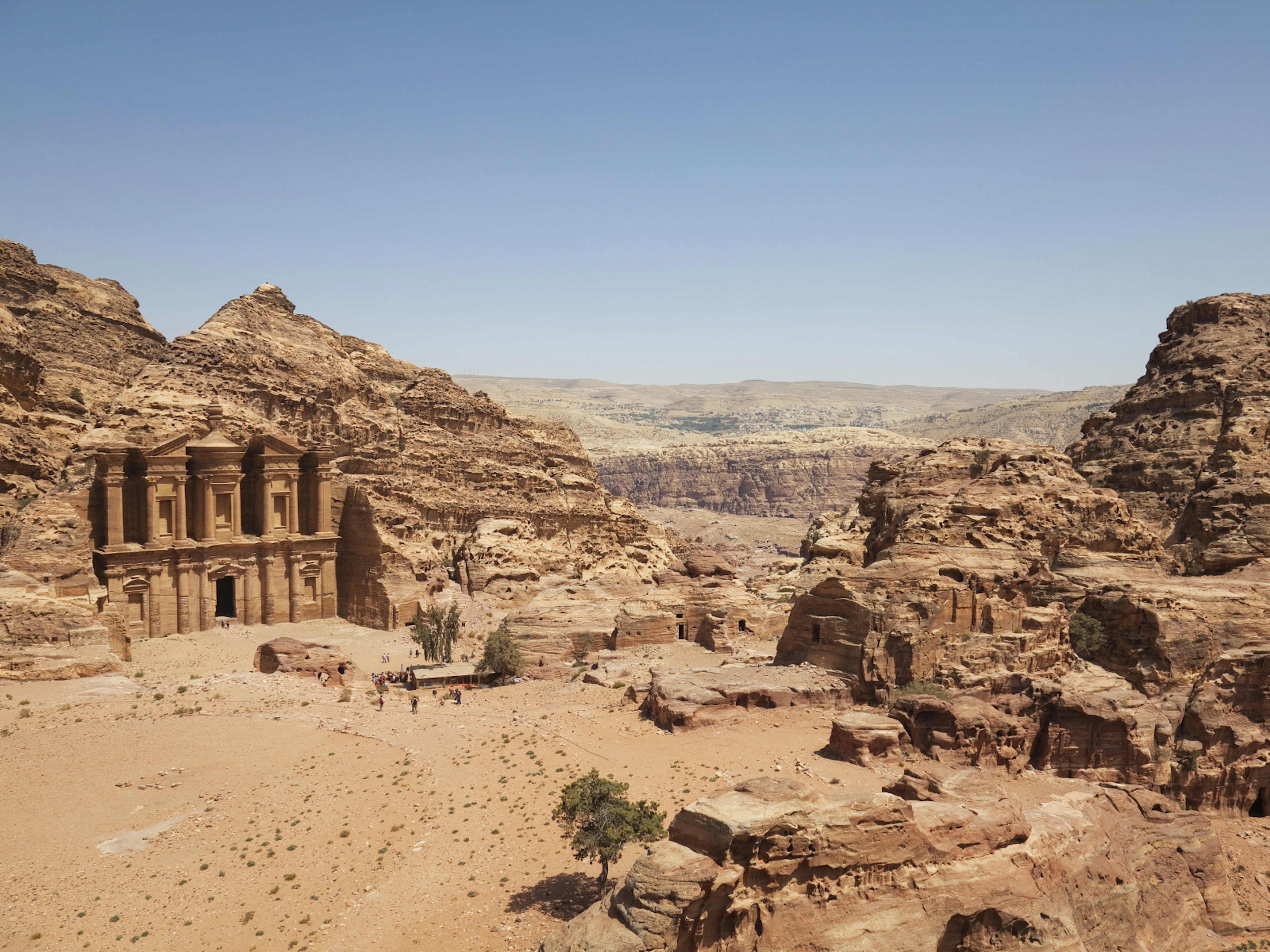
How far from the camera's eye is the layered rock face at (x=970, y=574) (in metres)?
26.1

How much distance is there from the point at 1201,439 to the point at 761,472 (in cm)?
12501

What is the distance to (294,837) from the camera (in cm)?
2002

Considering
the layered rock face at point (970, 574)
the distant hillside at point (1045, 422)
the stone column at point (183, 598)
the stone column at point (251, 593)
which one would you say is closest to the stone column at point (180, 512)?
Result: the stone column at point (183, 598)

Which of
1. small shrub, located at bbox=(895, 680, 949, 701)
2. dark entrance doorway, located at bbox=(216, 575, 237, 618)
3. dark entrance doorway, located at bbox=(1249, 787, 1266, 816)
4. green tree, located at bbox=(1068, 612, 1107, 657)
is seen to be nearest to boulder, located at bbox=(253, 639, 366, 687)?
dark entrance doorway, located at bbox=(216, 575, 237, 618)

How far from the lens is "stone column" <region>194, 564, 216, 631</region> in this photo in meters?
41.5

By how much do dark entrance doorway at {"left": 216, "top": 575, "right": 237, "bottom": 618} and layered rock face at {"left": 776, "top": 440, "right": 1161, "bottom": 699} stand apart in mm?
29254

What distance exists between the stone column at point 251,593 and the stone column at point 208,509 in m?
2.14

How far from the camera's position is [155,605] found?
131 ft

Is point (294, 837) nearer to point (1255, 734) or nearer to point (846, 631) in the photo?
point (846, 631)

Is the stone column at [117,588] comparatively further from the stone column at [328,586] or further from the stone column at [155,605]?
the stone column at [328,586]

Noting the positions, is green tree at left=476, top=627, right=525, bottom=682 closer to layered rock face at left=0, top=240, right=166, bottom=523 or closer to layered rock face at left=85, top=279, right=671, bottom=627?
layered rock face at left=85, top=279, right=671, bottom=627

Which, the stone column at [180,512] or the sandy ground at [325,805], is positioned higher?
the stone column at [180,512]

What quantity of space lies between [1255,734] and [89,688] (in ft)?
118

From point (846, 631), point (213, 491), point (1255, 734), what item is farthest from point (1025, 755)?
point (213, 491)
